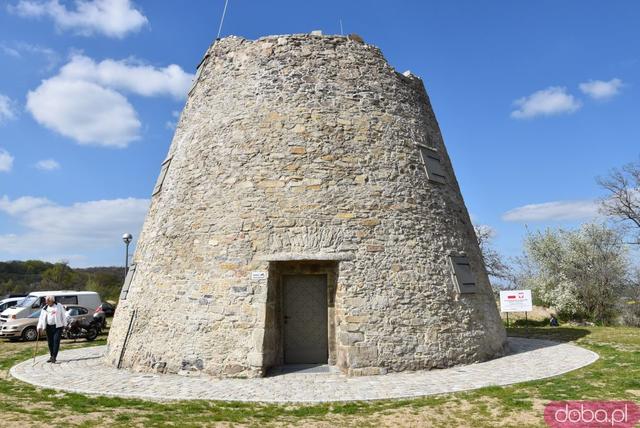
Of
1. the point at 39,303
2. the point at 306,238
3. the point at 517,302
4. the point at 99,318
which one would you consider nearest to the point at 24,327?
the point at 39,303

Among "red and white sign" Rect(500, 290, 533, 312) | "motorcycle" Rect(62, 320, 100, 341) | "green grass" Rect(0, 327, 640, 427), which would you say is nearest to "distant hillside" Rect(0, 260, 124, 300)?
"motorcycle" Rect(62, 320, 100, 341)

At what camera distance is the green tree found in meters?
25.2

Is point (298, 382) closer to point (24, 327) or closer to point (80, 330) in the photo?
point (80, 330)

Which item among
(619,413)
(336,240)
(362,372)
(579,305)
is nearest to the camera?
(619,413)

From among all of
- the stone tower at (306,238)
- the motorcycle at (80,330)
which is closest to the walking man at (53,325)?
the stone tower at (306,238)

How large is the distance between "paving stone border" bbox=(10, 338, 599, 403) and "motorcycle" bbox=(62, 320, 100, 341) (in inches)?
287

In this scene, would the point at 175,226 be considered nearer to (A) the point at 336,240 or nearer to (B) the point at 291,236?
(B) the point at 291,236

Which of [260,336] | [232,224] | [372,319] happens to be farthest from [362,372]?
[232,224]

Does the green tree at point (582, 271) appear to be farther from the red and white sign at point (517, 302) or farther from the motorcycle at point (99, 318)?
the motorcycle at point (99, 318)

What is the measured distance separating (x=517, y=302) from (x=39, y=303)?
20113mm

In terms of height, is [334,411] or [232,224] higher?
[232,224]

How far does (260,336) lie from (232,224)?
2.48 m

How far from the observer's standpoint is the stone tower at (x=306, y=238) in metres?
9.95

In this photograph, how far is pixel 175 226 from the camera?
445 inches
